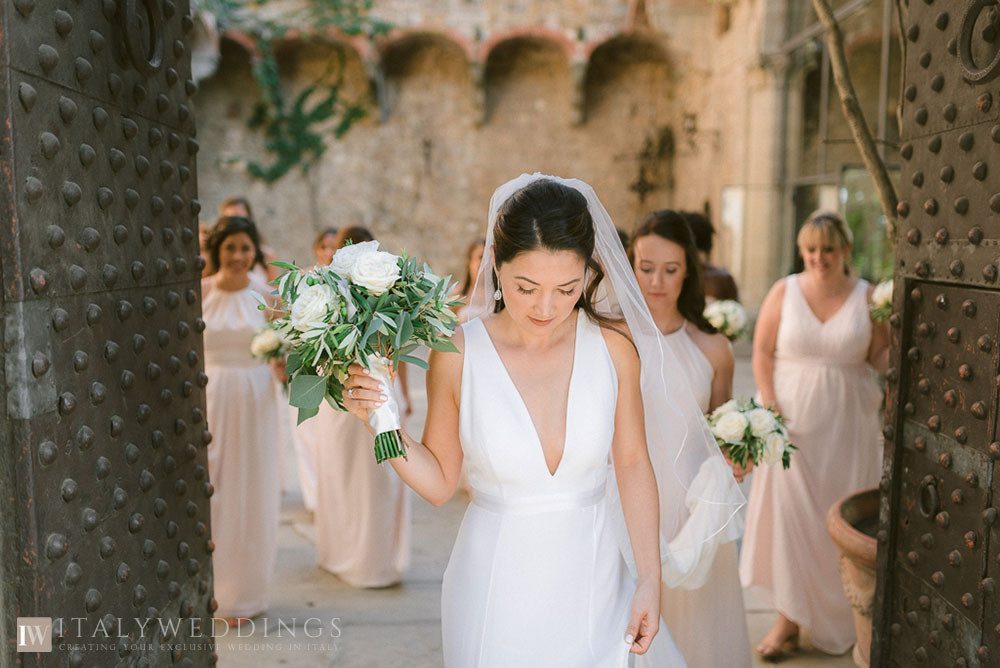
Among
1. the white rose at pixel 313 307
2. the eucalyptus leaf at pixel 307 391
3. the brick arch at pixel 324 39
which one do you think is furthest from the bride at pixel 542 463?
the brick arch at pixel 324 39

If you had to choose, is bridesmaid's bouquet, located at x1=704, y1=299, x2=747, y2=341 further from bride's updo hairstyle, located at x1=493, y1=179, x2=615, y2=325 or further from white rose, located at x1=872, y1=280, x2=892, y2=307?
bride's updo hairstyle, located at x1=493, y1=179, x2=615, y2=325

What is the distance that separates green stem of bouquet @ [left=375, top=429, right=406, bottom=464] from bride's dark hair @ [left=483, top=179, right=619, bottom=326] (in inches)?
21.3

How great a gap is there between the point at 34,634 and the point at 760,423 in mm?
2372

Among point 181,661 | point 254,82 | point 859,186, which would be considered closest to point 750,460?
point 181,661

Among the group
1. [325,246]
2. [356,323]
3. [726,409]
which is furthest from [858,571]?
[325,246]

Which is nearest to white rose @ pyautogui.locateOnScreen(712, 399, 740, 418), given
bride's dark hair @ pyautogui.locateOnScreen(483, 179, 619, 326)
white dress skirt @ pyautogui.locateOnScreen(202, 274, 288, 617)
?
bride's dark hair @ pyautogui.locateOnScreen(483, 179, 619, 326)

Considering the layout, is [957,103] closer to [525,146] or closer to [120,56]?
[120,56]

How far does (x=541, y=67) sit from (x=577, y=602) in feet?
→ 48.4

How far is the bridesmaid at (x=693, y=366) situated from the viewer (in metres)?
3.01

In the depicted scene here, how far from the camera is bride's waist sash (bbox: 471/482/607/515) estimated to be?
7.04ft

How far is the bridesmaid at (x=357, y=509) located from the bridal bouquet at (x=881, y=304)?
110 inches

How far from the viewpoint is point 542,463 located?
2127mm

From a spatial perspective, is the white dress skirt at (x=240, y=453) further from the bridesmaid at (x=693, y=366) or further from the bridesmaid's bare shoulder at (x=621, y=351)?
the bridesmaid's bare shoulder at (x=621, y=351)

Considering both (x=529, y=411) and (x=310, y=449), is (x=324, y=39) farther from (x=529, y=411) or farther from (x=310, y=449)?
(x=529, y=411)
